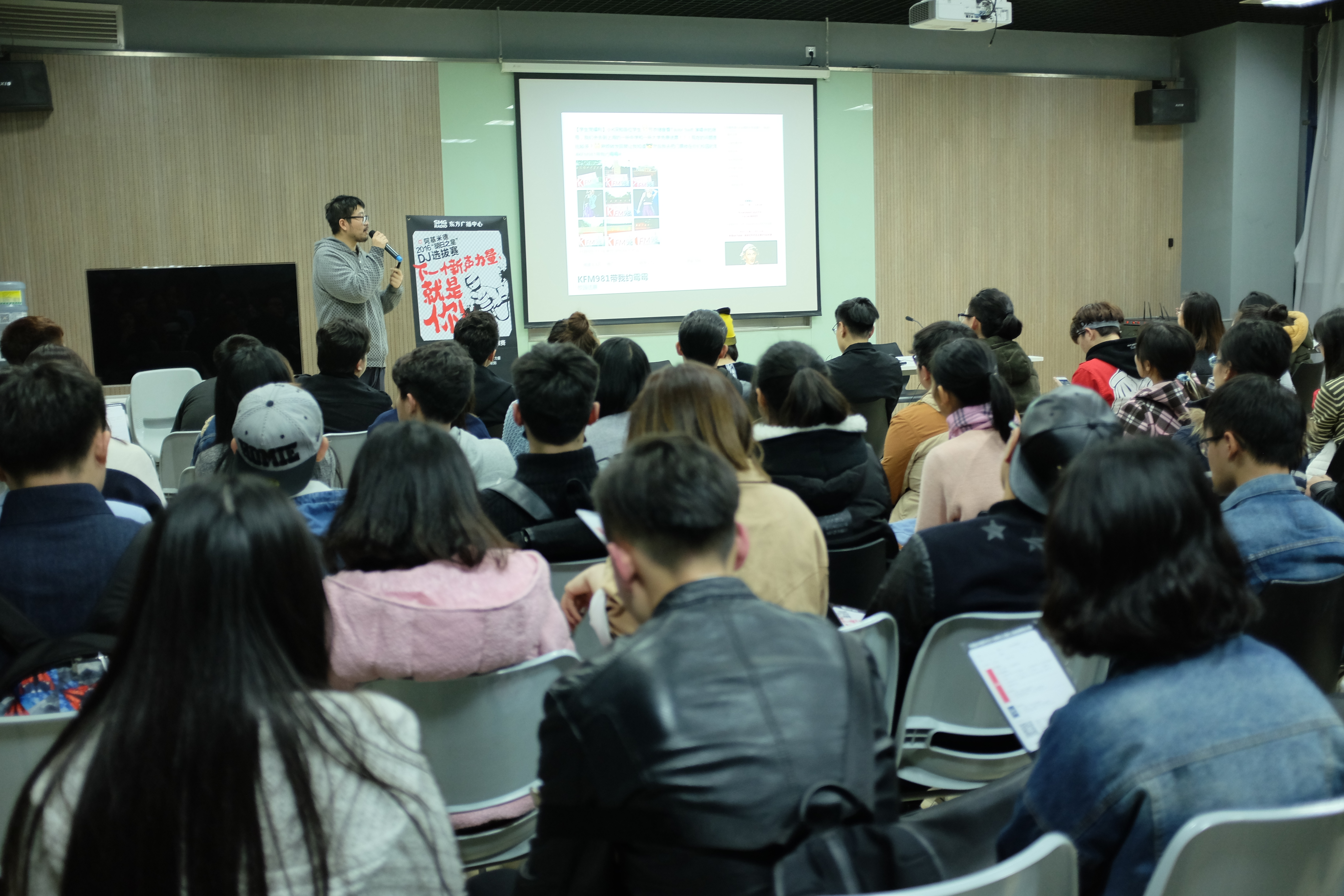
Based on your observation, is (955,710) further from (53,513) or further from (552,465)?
(53,513)

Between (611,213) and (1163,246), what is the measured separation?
4957 mm

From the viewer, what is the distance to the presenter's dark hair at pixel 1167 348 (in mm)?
3846

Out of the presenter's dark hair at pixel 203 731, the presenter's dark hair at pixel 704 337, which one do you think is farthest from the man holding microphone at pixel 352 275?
the presenter's dark hair at pixel 203 731

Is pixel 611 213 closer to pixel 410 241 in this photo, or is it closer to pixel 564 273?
pixel 564 273

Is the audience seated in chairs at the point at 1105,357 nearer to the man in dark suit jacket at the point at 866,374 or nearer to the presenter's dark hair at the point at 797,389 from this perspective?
the man in dark suit jacket at the point at 866,374

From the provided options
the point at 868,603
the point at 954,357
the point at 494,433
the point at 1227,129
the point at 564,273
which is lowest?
the point at 868,603

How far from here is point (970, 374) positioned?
2.89 meters

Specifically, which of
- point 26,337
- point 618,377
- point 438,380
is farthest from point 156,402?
point 618,377

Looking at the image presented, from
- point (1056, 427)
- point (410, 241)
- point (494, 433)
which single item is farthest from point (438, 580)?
point (410, 241)

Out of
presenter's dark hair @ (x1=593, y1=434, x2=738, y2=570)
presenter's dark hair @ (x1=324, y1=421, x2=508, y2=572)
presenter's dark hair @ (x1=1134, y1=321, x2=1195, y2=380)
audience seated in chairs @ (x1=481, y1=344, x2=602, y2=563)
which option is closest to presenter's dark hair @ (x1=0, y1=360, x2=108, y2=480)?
presenter's dark hair @ (x1=324, y1=421, x2=508, y2=572)

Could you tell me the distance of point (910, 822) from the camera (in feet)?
4.06

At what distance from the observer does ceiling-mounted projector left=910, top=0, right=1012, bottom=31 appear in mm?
6777

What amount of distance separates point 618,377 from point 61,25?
16.0 feet

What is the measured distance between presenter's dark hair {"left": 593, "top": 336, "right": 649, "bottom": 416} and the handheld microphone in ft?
10.4
